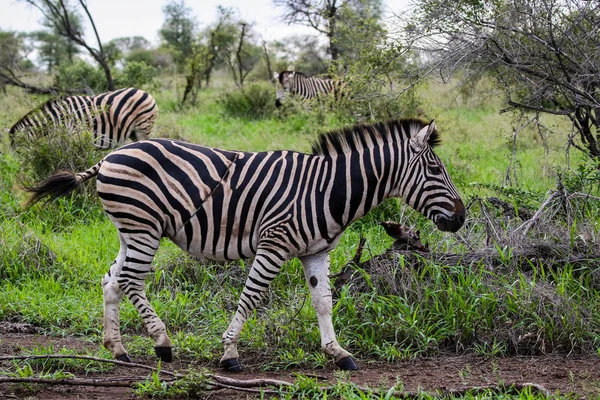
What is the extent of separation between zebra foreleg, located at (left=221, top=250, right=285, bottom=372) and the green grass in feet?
0.80

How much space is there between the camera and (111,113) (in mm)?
10570

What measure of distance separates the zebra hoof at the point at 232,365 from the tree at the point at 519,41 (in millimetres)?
3365

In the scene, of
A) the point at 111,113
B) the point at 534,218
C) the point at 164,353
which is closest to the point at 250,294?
the point at 164,353

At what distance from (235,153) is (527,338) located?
2.59 metres

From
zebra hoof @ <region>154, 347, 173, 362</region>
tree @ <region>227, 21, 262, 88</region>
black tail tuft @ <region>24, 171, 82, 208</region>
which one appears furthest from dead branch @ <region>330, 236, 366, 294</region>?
tree @ <region>227, 21, 262, 88</region>

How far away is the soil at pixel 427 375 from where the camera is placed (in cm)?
423

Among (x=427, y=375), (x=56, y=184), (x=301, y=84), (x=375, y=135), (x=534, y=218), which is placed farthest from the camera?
(x=301, y=84)

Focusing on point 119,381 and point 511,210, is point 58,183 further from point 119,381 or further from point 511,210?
point 511,210

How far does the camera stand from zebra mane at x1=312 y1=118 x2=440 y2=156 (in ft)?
16.4

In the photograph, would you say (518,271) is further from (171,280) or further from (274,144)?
(274,144)

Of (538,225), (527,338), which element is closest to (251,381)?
(527,338)

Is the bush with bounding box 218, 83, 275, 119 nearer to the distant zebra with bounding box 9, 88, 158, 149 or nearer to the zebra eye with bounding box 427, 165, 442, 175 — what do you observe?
the distant zebra with bounding box 9, 88, 158, 149

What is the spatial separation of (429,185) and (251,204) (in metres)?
1.28

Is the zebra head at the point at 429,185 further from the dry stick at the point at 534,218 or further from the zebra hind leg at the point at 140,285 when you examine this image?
the zebra hind leg at the point at 140,285
